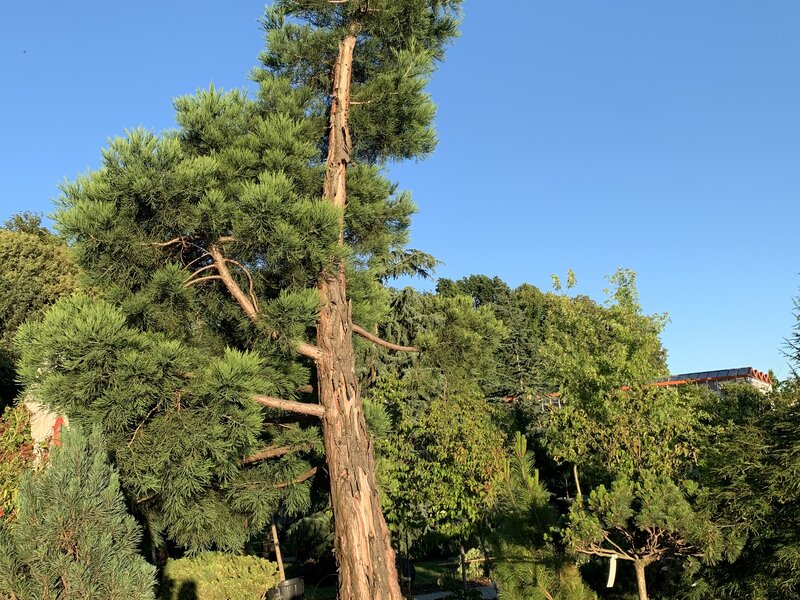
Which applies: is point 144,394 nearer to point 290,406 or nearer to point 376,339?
point 290,406

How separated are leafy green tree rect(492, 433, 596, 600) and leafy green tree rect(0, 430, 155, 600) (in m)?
4.49

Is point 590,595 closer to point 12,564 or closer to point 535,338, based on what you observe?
point 12,564

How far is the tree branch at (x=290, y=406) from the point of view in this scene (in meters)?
4.81

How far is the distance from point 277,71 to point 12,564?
212 inches

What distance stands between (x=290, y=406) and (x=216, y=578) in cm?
438

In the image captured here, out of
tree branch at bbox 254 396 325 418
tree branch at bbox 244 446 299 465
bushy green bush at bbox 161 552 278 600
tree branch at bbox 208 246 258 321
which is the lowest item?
bushy green bush at bbox 161 552 278 600

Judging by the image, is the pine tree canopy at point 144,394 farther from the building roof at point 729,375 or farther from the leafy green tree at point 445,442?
the building roof at point 729,375

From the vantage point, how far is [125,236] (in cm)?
482

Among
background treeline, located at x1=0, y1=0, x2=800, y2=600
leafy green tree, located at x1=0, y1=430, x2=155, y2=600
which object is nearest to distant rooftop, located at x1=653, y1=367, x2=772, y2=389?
background treeline, located at x1=0, y1=0, x2=800, y2=600

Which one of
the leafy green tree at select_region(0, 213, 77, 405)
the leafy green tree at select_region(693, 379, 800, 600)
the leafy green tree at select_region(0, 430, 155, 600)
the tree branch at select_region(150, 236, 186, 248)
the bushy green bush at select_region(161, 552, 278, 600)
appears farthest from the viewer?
the leafy green tree at select_region(0, 213, 77, 405)

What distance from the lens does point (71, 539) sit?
3459 millimetres

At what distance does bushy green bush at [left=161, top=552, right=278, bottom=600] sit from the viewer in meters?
7.65

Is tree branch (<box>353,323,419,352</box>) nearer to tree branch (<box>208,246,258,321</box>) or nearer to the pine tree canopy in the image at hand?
tree branch (<box>208,246,258,321</box>)

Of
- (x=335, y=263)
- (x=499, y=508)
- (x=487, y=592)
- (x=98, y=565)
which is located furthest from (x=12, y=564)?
(x=487, y=592)
